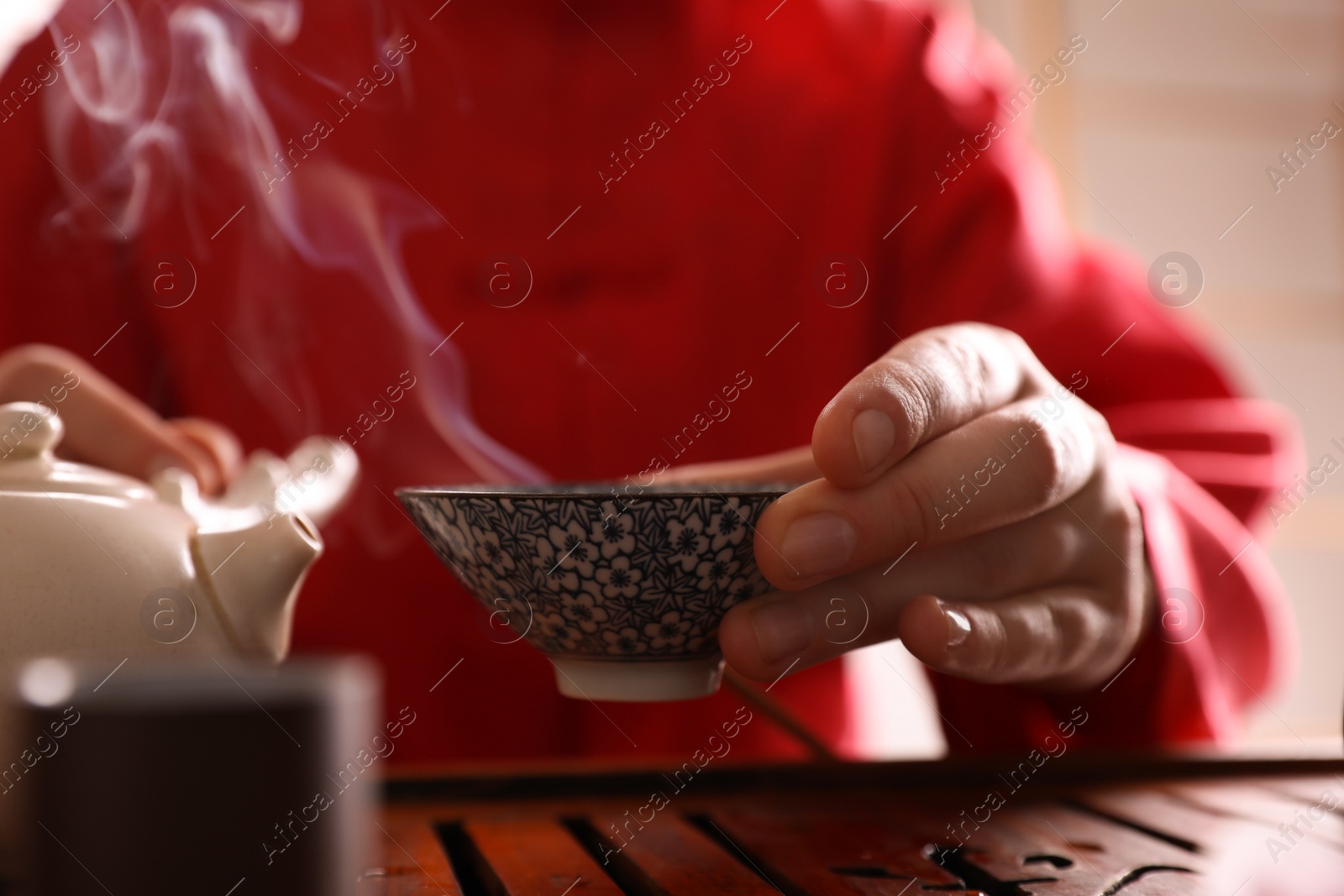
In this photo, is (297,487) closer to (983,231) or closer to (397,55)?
(397,55)

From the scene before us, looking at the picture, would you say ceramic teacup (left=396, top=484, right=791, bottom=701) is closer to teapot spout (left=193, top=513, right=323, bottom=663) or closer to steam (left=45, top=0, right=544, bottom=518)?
teapot spout (left=193, top=513, right=323, bottom=663)

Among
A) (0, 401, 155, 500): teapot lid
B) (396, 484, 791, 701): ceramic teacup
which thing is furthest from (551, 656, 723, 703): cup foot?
(0, 401, 155, 500): teapot lid

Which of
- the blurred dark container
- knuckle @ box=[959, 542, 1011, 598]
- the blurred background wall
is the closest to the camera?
the blurred dark container

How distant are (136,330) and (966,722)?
1009 mm

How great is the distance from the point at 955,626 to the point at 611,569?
19 cm

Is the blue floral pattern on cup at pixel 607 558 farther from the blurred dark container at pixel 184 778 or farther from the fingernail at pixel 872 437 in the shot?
the blurred dark container at pixel 184 778

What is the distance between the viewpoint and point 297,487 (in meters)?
0.69

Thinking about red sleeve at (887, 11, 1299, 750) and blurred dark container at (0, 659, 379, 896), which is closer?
blurred dark container at (0, 659, 379, 896)

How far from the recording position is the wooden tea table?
49 cm

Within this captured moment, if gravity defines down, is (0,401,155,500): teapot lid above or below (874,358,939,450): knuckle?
above

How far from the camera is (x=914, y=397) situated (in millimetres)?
532

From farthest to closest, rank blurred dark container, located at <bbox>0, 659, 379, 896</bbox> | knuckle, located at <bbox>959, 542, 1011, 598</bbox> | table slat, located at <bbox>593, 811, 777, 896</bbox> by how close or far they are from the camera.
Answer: knuckle, located at <bbox>959, 542, 1011, 598</bbox> < table slat, located at <bbox>593, 811, 777, 896</bbox> < blurred dark container, located at <bbox>0, 659, 379, 896</bbox>

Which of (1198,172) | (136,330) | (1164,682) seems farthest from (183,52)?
(1198,172)

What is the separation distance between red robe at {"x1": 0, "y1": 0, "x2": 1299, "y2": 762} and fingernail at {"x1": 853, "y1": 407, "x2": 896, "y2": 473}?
2.09 ft
